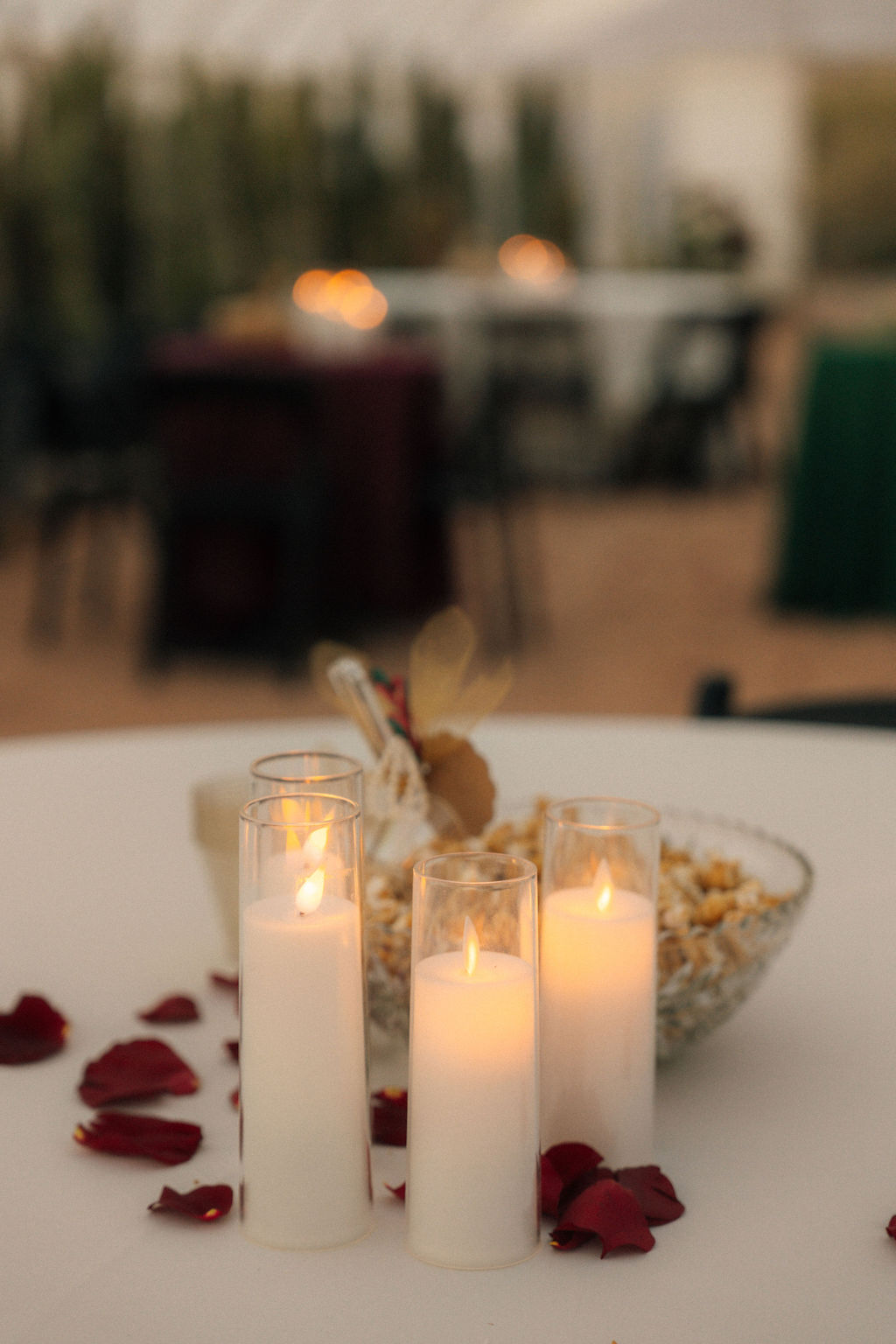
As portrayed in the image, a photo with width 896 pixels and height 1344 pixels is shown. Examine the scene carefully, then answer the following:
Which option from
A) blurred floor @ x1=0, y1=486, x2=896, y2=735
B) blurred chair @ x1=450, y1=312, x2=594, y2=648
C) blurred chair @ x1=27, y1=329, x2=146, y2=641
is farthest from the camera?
blurred chair @ x1=450, y1=312, x2=594, y2=648

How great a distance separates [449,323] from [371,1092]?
652 cm

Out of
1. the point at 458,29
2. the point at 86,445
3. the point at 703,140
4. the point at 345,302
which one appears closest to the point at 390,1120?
the point at 86,445

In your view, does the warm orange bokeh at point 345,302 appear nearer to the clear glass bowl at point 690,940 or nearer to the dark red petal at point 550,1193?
the clear glass bowl at point 690,940

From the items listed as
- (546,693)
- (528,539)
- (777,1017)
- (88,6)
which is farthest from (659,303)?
(777,1017)

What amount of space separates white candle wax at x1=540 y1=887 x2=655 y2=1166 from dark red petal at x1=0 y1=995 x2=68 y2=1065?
0.79 ft

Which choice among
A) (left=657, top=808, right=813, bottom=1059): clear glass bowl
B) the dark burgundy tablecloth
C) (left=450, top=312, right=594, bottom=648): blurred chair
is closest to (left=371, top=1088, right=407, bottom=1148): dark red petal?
(left=657, top=808, right=813, bottom=1059): clear glass bowl

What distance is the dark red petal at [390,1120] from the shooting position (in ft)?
1.89

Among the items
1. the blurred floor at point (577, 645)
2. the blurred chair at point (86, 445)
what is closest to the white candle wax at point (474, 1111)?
the blurred floor at point (577, 645)

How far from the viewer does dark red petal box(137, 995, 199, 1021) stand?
686 millimetres

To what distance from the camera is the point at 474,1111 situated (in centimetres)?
47

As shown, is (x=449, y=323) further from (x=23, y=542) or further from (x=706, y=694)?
(x=706, y=694)

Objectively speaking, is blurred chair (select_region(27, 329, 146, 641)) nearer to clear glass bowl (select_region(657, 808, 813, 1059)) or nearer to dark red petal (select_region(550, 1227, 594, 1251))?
clear glass bowl (select_region(657, 808, 813, 1059))

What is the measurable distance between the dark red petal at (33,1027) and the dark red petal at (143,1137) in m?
0.08

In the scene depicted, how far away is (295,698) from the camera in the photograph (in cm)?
366
